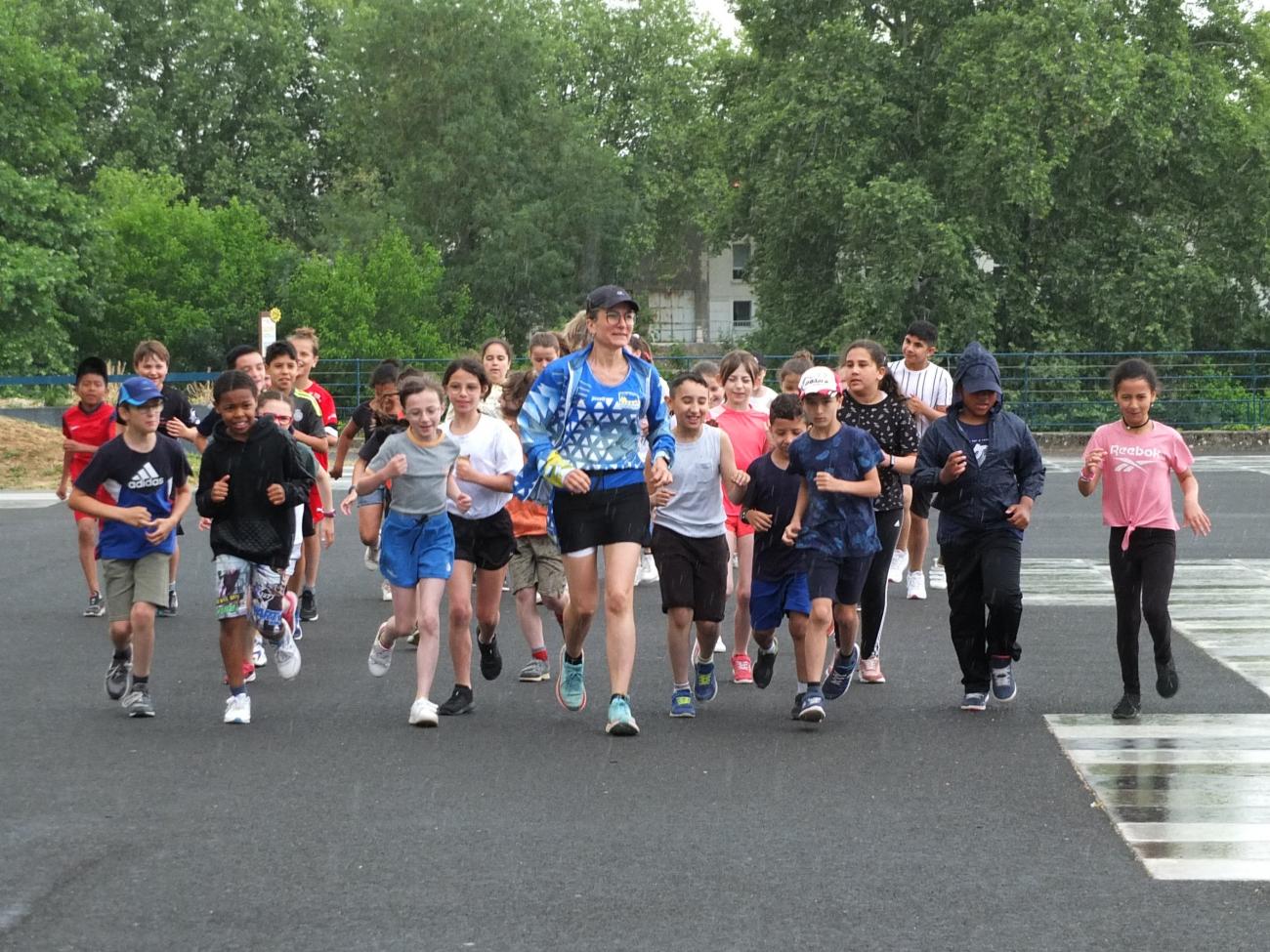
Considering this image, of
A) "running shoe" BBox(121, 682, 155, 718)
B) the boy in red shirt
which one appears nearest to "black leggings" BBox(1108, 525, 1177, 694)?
"running shoe" BBox(121, 682, 155, 718)

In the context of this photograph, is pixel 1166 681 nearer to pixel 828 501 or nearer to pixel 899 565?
pixel 828 501

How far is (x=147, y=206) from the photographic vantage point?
2055 inches

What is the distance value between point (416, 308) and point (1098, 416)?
723 inches

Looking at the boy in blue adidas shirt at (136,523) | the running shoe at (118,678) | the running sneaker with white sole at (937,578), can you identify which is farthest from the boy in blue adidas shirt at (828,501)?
the running sneaker with white sole at (937,578)

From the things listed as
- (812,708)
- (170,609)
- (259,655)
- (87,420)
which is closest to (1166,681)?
(812,708)

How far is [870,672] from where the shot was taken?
9.76 metres

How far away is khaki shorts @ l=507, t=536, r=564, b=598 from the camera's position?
10.1 m

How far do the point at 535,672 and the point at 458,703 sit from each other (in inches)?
43.8

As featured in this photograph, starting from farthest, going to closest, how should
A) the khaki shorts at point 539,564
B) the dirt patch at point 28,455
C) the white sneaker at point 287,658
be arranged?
the dirt patch at point 28,455
the khaki shorts at point 539,564
the white sneaker at point 287,658

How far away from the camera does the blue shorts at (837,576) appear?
28.0ft

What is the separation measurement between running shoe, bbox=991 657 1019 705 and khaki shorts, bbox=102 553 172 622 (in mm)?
3831

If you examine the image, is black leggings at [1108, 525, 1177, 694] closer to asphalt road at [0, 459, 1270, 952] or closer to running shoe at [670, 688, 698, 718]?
asphalt road at [0, 459, 1270, 952]

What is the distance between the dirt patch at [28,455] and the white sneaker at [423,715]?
19052 millimetres

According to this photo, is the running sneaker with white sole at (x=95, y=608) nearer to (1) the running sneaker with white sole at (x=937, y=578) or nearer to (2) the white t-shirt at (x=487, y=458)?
(2) the white t-shirt at (x=487, y=458)
